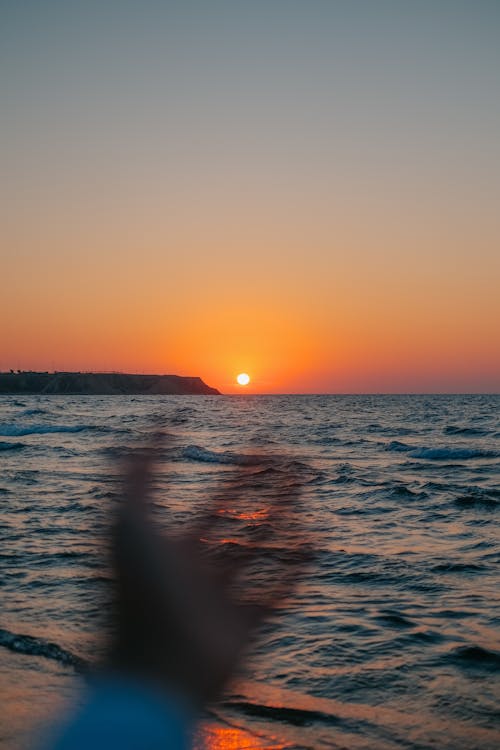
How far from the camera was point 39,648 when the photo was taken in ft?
19.2

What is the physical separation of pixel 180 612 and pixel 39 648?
60.9 inches

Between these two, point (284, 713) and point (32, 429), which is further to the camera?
point (32, 429)

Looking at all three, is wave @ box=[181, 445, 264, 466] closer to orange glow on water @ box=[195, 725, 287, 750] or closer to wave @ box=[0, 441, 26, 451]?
wave @ box=[0, 441, 26, 451]

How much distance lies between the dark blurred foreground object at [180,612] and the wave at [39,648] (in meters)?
0.28

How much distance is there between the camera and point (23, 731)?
14.1 feet

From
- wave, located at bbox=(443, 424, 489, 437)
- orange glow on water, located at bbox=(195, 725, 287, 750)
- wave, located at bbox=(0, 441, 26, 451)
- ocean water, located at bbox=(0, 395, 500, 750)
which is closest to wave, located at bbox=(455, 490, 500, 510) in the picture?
ocean water, located at bbox=(0, 395, 500, 750)

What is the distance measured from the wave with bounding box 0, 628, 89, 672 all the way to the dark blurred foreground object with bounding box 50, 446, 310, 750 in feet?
0.93

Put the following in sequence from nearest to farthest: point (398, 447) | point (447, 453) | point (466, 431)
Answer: point (447, 453), point (398, 447), point (466, 431)

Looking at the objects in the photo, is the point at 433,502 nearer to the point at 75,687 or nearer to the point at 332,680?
the point at 332,680

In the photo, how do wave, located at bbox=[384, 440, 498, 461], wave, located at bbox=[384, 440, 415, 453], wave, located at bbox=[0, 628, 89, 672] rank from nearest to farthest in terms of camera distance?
wave, located at bbox=[0, 628, 89, 672], wave, located at bbox=[384, 440, 498, 461], wave, located at bbox=[384, 440, 415, 453]

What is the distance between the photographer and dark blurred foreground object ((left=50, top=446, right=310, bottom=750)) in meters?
4.49

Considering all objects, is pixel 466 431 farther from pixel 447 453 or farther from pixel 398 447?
pixel 447 453

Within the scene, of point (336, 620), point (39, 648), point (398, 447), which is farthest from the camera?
point (398, 447)

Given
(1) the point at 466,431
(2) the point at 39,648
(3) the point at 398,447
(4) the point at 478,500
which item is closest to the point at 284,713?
(2) the point at 39,648
